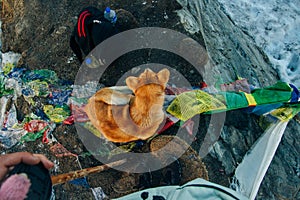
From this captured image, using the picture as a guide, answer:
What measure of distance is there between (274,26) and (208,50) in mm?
1232

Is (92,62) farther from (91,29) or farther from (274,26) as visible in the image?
(274,26)

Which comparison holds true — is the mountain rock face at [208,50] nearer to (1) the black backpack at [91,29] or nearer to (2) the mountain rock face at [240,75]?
(2) the mountain rock face at [240,75]

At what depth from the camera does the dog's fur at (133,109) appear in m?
2.02

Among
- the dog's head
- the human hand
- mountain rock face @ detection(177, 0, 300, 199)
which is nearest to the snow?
mountain rock face @ detection(177, 0, 300, 199)

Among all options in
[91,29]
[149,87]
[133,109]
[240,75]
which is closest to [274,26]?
[240,75]

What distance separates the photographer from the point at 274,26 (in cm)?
399

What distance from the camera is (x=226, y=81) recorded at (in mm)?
3055

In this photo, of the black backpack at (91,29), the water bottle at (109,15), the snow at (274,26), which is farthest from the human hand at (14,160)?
the snow at (274,26)

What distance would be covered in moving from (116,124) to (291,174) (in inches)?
65.7

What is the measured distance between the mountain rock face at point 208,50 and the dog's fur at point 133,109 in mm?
778

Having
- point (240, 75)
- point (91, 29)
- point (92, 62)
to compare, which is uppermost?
point (91, 29)

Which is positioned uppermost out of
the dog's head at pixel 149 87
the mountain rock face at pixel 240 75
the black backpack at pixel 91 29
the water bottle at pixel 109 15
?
the water bottle at pixel 109 15

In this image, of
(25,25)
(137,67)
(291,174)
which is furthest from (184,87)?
(25,25)

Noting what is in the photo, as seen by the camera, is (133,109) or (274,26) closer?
(133,109)
